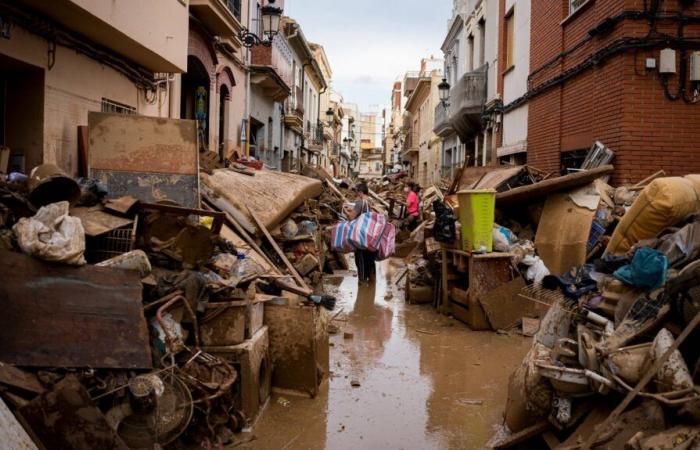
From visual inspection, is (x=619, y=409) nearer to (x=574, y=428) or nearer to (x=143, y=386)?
(x=574, y=428)

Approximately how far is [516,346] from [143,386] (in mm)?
4445

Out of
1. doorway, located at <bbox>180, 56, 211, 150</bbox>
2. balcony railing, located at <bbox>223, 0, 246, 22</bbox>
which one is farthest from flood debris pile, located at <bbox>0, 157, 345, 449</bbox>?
balcony railing, located at <bbox>223, 0, 246, 22</bbox>

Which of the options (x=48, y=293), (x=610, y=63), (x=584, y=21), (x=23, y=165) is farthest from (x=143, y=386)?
(x=584, y=21)

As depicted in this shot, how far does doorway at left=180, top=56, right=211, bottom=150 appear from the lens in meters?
13.2

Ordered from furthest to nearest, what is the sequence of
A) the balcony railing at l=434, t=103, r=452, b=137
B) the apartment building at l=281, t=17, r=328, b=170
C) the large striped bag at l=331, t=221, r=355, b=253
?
the apartment building at l=281, t=17, r=328, b=170 < the balcony railing at l=434, t=103, r=452, b=137 < the large striped bag at l=331, t=221, r=355, b=253

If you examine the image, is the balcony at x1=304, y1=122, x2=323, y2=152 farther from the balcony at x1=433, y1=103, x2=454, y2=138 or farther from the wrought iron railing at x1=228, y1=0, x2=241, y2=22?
the wrought iron railing at x1=228, y1=0, x2=241, y2=22

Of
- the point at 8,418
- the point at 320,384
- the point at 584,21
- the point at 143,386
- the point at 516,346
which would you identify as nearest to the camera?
the point at 8,418

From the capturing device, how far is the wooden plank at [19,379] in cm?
307

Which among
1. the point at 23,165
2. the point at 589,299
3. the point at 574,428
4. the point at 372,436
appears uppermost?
the point at 23,165

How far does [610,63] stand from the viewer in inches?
353

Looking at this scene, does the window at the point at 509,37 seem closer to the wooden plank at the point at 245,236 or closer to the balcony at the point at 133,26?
the balcony at the point at 133,26

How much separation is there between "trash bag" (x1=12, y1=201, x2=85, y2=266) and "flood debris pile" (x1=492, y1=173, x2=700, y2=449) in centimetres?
297

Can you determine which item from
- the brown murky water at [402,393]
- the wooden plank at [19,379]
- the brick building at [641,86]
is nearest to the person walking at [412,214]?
the brick building at [641,86]

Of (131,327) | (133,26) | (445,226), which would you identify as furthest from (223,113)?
(131,327)
